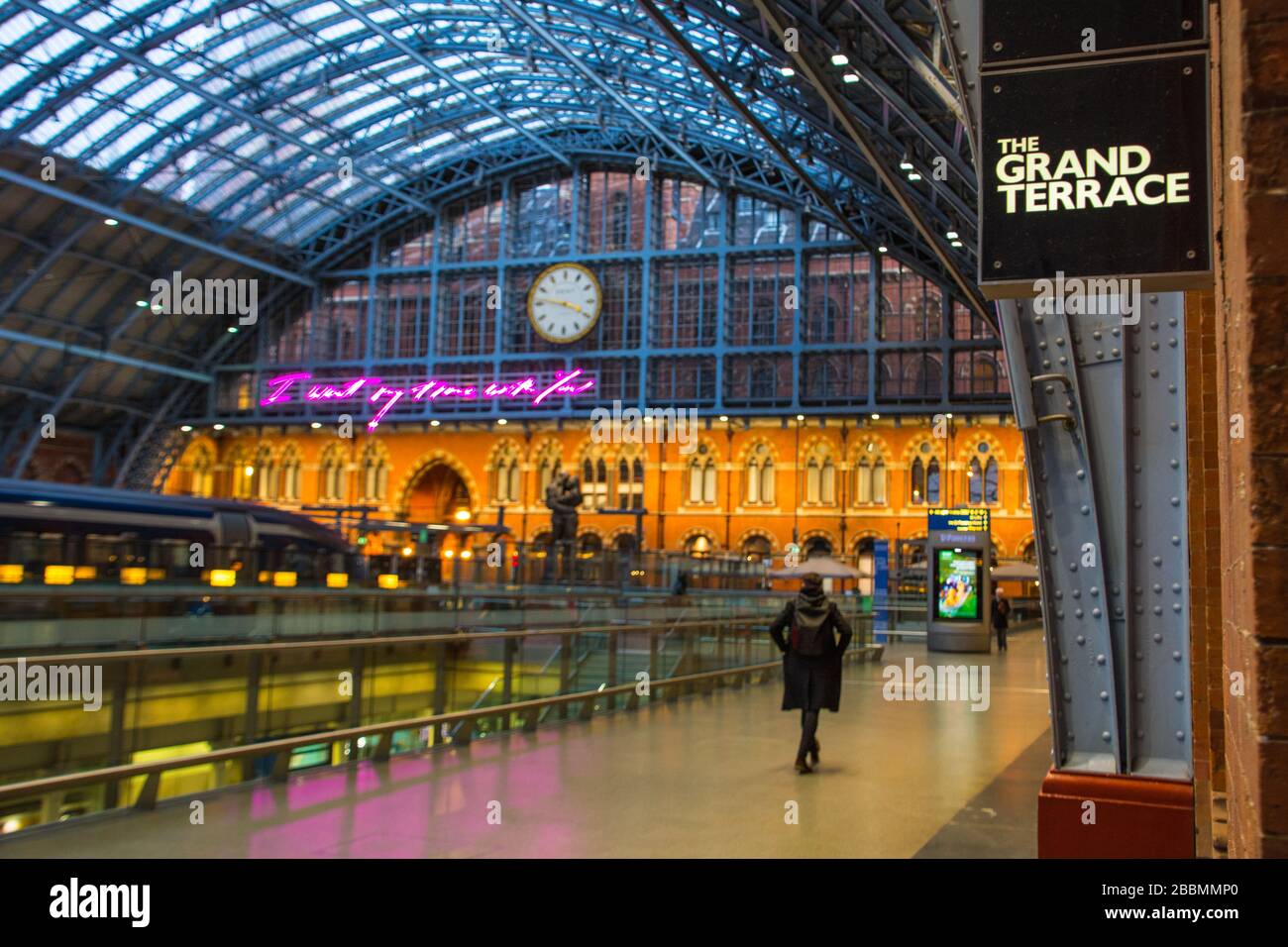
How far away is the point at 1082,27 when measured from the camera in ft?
10.4

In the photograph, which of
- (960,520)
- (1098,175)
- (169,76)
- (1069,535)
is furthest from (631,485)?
(1098,175)

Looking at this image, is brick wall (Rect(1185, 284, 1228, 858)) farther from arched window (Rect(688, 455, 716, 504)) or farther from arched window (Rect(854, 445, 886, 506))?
arched window (Rect(688, 455, 716, 504))

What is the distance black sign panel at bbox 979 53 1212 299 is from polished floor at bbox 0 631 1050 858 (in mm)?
4340

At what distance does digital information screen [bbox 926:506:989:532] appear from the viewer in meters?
24.2

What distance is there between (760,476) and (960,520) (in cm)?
2374

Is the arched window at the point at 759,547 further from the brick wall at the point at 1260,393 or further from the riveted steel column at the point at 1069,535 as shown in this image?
the brick wall at the point at 1260,393

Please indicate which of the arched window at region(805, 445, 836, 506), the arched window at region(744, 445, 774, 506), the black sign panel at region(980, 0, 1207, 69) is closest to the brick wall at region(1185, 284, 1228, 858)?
the black sign panel at region(980, 0, 1207, 69)

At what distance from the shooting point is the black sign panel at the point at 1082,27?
3.11m

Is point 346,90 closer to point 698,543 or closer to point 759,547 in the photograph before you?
point 698,543

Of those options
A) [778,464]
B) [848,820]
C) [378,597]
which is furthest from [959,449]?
[848,820]

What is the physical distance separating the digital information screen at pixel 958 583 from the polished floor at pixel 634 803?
11.6 m

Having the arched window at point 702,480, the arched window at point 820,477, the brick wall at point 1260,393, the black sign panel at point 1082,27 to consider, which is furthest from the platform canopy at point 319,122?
the brick wall at point 1260,393

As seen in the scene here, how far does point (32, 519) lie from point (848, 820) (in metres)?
23.2
